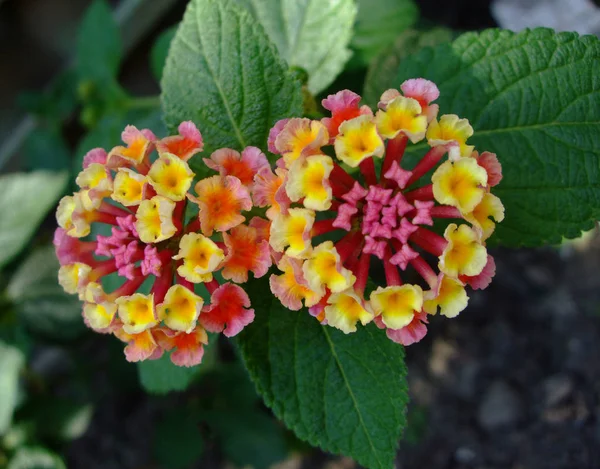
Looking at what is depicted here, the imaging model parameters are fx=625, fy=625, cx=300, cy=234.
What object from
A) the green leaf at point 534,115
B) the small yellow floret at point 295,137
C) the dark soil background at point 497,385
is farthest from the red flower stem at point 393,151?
the dark soil background at point 497,385

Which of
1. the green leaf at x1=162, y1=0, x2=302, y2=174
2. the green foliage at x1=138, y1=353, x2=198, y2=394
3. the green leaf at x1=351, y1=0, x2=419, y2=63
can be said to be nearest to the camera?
the green leaf at x1=162, y1=0, x2=302, y2=174

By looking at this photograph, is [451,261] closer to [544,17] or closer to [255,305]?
[255,305]

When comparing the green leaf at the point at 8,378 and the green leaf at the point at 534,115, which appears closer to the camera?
the green leaf at the point at 534,115

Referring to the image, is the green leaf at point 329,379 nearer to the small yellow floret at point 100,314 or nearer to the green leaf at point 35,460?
the small yellow floret at point 100,314

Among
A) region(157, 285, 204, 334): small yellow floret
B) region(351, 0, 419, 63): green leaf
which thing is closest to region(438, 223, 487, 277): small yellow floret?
region(157, 285, 204, 334): small yellow floret

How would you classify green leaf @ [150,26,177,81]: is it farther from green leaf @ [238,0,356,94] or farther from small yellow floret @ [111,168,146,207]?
small yellow floret @ [111,168,146,207]

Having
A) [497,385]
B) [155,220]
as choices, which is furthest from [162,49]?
[497,385]

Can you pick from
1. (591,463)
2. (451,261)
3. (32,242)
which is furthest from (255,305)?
(32,242)
